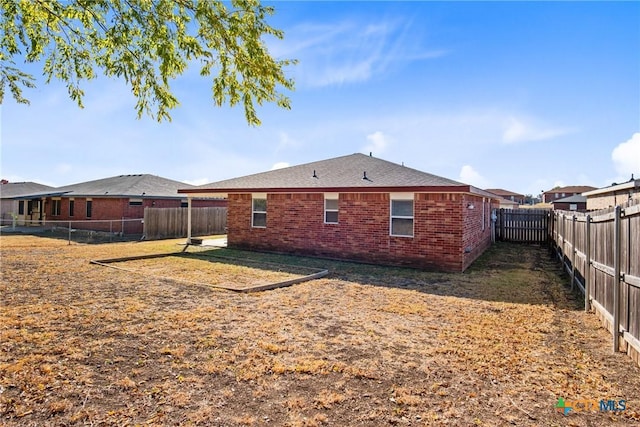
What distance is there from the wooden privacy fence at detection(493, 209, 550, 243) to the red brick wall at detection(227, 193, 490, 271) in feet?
15.6

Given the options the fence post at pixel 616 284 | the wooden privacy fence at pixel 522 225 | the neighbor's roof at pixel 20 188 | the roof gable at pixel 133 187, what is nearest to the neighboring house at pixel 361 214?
the wooden privacy fence at pixel 522 225

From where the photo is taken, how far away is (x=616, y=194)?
18625 mm

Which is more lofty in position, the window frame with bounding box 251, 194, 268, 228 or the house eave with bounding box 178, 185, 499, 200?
the house eave with bounding box 178, 185, 499, 200

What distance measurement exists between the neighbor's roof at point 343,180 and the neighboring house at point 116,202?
883cm

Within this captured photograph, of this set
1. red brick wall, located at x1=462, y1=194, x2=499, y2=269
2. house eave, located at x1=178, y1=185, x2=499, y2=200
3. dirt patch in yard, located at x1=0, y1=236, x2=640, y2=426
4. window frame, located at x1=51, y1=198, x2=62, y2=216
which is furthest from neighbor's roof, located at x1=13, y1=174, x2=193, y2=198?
red brick wall, located at x1=462, y1=194, x2=499, y2=269

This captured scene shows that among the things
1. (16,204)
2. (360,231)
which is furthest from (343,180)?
(16,204)

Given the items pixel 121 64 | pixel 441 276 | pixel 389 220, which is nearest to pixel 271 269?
pixel 389 220

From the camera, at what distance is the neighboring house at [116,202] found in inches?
921

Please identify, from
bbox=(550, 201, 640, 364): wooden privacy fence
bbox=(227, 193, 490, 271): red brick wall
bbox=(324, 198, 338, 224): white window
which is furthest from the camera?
bbox=(324, 198, 338, 224): white window

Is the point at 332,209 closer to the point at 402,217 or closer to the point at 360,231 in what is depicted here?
the point at 360,231

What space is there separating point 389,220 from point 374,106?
17.8 feet

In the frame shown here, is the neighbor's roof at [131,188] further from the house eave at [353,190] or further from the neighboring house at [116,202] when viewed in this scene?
the house eave at [353,190]

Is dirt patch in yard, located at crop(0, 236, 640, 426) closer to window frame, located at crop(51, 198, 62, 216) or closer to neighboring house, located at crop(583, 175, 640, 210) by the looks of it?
neighboring house, located at crop(583, 175, 640, 210)

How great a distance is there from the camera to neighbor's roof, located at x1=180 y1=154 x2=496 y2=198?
11.7 metres
